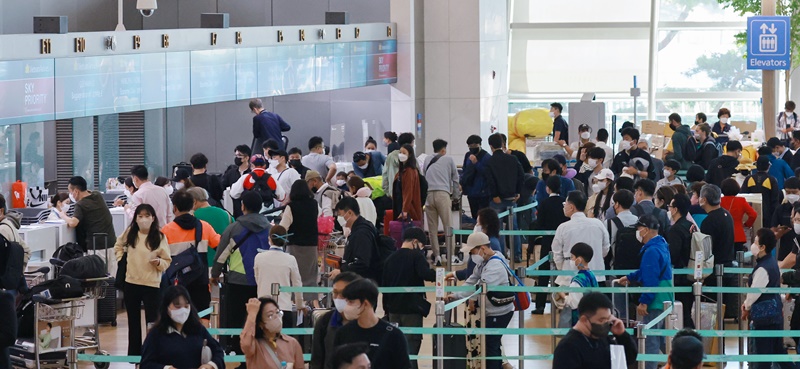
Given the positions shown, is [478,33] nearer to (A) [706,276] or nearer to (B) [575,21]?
(B) [575,21]

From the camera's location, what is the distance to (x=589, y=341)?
6.70 meters

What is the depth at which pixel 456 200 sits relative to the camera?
53.9ft

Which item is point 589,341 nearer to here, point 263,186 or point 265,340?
point 265,340

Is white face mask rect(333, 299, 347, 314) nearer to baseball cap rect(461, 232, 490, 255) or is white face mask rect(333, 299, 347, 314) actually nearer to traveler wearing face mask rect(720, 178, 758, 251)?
baseball cap rect(461, 232, 490, 255)

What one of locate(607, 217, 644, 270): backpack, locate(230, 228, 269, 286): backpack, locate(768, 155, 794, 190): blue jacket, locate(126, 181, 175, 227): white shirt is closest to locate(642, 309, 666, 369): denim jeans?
locate(607, 217, 644, 270): backpack

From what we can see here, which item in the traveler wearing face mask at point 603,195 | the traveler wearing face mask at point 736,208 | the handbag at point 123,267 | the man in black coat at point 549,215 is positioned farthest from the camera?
the man in black coat at point 549,215

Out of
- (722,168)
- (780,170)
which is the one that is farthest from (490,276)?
(780,170)

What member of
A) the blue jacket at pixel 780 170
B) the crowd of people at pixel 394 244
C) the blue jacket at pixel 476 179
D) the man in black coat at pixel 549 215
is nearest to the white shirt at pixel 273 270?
the crowd of people at pixel 394 244

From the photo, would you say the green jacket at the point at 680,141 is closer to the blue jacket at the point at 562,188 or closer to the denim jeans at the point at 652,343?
the blue jacket at the point at 562,188

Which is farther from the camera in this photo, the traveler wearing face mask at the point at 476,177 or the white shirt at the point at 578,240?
the traveler wearing face mask at the point at 476,177

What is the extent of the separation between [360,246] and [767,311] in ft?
10.4

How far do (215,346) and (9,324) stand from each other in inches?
60.6

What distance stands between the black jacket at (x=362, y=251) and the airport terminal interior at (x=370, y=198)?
0.08 feet

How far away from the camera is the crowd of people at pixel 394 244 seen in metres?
7.18
